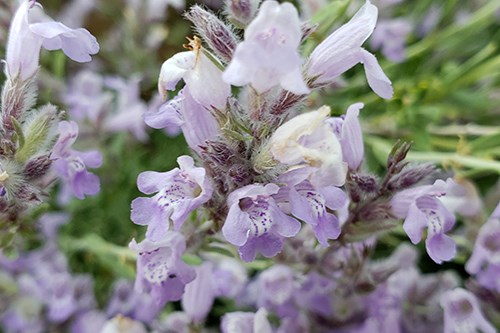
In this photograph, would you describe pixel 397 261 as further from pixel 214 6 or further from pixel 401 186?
pixel 214 6

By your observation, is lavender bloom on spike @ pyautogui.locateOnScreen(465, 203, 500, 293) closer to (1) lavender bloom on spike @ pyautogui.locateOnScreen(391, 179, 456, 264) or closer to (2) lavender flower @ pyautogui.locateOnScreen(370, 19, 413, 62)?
(1) lavender bloom on spike @ pyautogui.locateOnScreen(391, 179, 456, 264)

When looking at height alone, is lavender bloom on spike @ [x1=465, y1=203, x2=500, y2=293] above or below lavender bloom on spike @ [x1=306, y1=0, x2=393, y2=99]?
below

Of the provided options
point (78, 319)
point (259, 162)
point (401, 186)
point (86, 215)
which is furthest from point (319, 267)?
point (86, 215)

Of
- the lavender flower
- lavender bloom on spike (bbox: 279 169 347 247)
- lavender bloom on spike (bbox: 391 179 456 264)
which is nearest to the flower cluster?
lavender bloom on spike (bbox: 279 169 347 247)

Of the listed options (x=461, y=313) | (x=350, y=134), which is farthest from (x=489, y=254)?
(x=350, y=134)

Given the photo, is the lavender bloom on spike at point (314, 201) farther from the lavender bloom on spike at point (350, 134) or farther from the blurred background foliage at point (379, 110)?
the blurred background foliage at point (379, 110)

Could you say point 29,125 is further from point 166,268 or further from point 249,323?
point 249,323
